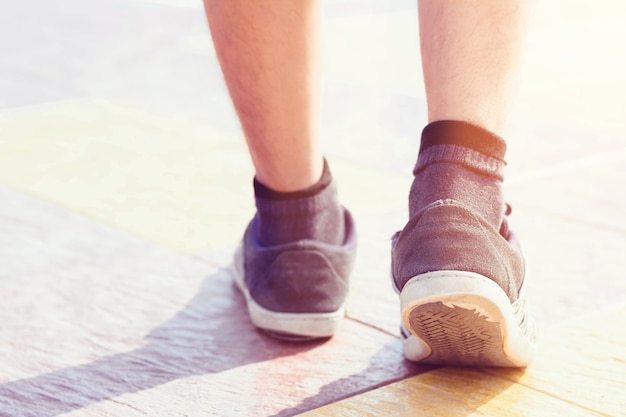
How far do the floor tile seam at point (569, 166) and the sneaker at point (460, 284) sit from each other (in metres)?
1.00

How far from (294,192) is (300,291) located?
0.14 meters

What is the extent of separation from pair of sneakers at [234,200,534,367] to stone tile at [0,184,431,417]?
1.8 inches

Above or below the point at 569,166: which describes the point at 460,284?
above

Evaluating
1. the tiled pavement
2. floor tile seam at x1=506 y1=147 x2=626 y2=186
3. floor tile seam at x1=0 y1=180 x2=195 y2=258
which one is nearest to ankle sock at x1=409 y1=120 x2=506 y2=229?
the tiled pavement

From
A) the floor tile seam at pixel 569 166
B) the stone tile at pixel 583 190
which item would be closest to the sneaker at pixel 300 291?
the stone tile at pixel 583 190

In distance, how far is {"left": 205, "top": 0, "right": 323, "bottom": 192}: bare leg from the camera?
4.28 ft

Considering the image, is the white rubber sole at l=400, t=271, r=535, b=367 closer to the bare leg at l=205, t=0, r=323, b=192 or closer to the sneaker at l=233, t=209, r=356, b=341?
the sneaker at l=233, t=209, r=356, b=341

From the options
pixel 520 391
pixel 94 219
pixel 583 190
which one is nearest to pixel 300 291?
pixel 520 391

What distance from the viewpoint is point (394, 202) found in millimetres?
2043

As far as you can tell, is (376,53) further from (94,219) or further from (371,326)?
(371,326)

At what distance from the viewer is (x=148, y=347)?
138 centimetres

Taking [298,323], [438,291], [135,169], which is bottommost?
[135,169]

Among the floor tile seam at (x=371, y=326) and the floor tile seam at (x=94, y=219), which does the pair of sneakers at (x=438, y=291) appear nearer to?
the floor tile seam at (x=371, y=326)

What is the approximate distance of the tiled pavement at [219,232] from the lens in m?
1.24
